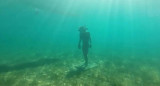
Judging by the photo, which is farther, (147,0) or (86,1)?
(86,1)

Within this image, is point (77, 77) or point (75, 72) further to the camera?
point (75, 72)

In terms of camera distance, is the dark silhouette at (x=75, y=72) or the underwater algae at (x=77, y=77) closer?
the underwater algae at (x=77, y=77)

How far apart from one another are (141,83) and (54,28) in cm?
10885

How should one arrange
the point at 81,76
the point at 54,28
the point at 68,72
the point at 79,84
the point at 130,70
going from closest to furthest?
1. the point at 79,84
2. the point at 81,76
3. the point at 68,72
4. the point at 130,70
5. the point at 54,28

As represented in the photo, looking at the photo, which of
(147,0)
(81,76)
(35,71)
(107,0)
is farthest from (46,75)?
(107,0)

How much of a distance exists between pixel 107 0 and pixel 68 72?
85.3 m

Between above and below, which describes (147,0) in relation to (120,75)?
above

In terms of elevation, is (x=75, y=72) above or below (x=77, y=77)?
above

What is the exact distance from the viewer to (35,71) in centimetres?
1415

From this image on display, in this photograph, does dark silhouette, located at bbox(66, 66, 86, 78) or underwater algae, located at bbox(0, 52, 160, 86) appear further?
dark silhouette, located at bbox(66, 66, 86, 78)

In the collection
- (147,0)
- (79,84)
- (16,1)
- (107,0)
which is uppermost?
(107,0)

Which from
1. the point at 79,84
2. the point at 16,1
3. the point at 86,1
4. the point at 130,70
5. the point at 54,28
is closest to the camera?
the point at 79,84

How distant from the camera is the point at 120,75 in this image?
1312 cm

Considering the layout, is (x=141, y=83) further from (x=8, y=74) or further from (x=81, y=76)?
(x=8, y=74)
